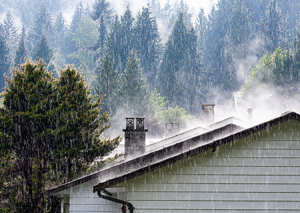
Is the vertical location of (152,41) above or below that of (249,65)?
above

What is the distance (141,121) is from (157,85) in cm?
4774

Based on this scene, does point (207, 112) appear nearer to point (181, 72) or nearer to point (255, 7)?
point (181, 72)

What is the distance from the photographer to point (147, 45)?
207 feet

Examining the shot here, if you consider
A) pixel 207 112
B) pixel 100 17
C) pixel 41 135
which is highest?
pixel 100 17

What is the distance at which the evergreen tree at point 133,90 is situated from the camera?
46241 mm

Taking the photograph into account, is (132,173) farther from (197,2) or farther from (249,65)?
(197,2)

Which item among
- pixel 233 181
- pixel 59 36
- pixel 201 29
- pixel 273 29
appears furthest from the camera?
pixel 59 36

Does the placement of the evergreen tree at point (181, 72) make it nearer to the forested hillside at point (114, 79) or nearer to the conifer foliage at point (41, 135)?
the forested hillside at point (114, 79)

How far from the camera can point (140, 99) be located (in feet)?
153

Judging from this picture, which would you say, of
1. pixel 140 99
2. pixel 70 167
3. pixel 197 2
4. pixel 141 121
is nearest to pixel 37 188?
pixel 70 167

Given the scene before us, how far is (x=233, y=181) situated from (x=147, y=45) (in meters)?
59.7

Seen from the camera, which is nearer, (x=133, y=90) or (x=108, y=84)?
(x=133, y=90)

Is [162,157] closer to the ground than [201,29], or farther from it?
closer to the ground

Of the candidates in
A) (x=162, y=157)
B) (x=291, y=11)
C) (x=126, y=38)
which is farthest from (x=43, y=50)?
(x=291, y=11)
